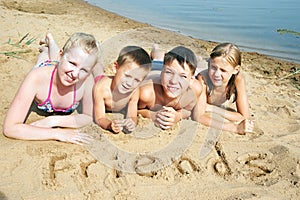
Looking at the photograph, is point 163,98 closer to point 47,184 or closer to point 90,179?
point 90,179

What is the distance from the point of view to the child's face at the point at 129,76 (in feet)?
11.2

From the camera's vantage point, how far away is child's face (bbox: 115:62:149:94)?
134 inches

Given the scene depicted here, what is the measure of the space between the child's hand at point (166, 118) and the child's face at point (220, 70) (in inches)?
25.9

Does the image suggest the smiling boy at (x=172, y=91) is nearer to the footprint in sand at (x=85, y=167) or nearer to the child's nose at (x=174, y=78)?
the child's nose at (x=174, y=78)

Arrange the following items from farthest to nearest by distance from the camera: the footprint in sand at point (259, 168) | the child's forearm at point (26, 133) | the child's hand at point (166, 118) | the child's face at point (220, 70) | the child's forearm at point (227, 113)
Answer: the child's forearm at point (227, 113), the child's face at point (220, 70), the child's hand at point (166, 118), the child's forearm at point (26, 133), the footprint in sand at point (259, 168)

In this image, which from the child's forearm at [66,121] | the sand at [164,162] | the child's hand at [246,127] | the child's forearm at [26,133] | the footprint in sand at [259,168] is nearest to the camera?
the sand at [164,162]

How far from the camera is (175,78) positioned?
3.52 m

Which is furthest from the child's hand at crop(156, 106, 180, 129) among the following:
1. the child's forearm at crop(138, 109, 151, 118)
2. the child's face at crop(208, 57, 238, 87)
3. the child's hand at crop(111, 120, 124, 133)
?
the child's face at crop(208, 57, 238, 87)

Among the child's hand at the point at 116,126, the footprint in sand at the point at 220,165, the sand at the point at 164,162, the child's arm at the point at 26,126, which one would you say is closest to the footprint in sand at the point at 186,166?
the sand at the point at 164,162

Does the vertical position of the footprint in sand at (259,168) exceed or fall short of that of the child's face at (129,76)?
it falls short

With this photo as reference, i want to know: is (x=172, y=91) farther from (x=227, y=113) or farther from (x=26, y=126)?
(x=26, y=126)

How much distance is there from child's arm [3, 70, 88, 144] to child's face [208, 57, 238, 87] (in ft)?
5.24

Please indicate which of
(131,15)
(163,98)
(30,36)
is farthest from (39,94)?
(131,15)

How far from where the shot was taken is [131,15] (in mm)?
10625
